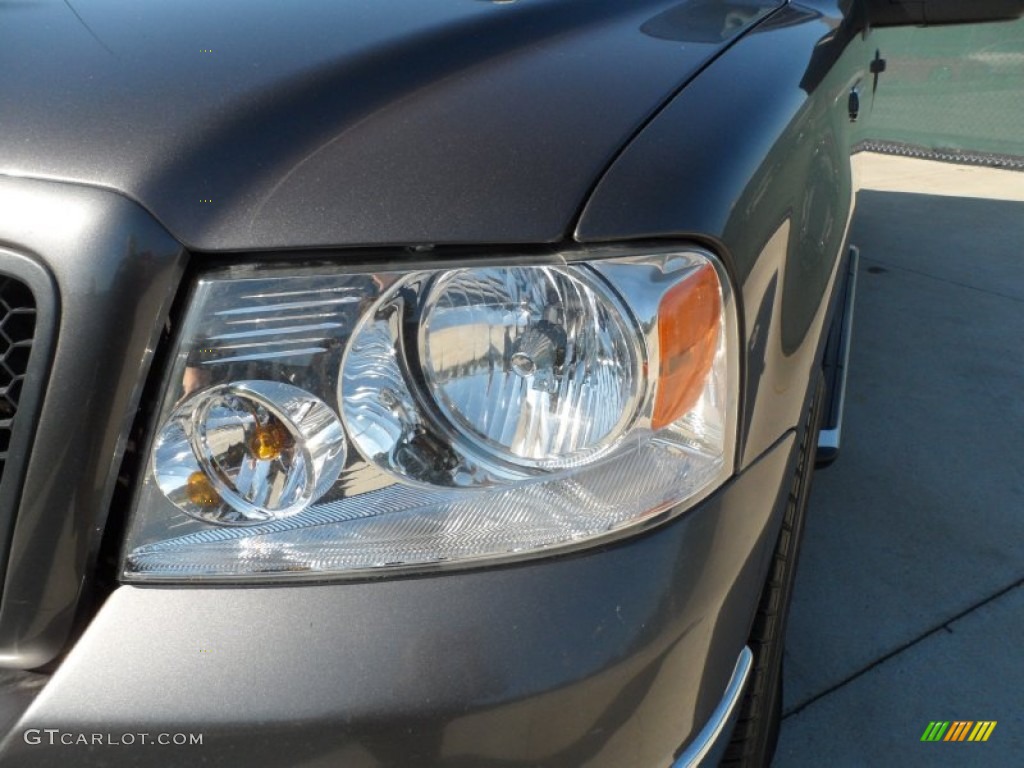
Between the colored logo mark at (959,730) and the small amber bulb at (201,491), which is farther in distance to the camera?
the colored logo mark at (959,730)

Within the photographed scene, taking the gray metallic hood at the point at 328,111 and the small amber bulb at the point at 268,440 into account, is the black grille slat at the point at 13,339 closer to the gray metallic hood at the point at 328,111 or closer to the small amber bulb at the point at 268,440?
the gray metallic hood at the point at 328,111

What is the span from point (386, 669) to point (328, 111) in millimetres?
623

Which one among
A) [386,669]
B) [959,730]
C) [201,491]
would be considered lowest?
[959,730]

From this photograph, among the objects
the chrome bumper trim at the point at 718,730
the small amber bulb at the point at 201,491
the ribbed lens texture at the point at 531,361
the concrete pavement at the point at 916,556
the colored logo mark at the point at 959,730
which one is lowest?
the colored logo mark at the point at 959,730

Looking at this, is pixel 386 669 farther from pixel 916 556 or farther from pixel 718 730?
pixel 916 556

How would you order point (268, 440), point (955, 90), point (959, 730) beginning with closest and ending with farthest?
point (268, 440)
point (959, 730)
point (955, 90)

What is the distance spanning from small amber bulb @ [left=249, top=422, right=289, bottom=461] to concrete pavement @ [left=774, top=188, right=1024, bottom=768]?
1412 millimetres

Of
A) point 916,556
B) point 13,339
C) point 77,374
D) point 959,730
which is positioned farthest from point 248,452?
point 916,556

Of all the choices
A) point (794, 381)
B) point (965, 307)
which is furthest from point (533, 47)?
point (965, 307)

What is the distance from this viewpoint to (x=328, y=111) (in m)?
1.07

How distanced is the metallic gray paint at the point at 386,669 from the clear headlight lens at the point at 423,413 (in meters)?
0.04

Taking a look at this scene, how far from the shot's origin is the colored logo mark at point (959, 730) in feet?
6.35

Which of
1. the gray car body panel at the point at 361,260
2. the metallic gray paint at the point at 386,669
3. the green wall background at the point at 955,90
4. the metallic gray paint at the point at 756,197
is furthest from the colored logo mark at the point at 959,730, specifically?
the green wall background at the point at 955,90

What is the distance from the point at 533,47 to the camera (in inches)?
51.7
